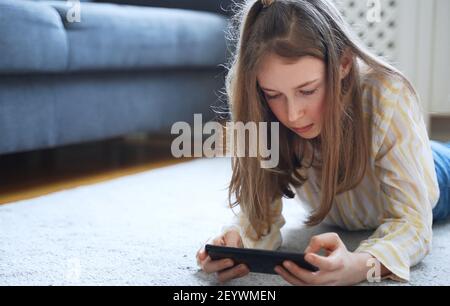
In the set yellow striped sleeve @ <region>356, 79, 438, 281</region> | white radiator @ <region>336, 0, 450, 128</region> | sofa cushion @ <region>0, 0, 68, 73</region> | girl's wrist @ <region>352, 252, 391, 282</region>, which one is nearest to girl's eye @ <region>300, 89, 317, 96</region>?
yellow striped sleeve @ <region>356, 79, 438, 281</region>

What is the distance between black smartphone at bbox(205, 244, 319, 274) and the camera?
0.73 metres

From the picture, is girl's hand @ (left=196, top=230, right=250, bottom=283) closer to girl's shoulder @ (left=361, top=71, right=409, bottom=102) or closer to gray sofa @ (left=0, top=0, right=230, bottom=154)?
girl's shoulder @ (left=361, top=71, right=409, bottom=102)

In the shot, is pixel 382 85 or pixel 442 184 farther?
pixel 442 184

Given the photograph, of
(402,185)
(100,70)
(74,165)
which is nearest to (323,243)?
(402,185)

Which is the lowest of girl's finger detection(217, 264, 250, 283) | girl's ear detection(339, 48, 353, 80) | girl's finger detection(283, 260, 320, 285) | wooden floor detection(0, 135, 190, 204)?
wooden floor detection(0, 135, 190, 204)

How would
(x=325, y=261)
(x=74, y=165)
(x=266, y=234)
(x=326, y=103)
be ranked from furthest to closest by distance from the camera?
(x=74, y=165)
(x=266, y=234)
(x=326, y=103)
(x=325, y=261)

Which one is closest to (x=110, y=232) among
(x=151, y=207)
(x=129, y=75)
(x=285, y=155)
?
(x=151, y=207)

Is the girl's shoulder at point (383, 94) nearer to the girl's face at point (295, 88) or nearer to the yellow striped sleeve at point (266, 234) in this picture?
the girl's face at point (295, 88)

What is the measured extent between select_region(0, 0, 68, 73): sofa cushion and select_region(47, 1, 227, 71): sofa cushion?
5 cm

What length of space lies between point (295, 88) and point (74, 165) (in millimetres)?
1212

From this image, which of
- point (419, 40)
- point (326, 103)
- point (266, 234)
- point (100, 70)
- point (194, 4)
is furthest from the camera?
point (194, 4)

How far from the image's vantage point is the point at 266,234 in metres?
0.96

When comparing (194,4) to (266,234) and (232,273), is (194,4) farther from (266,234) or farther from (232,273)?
(232,273)

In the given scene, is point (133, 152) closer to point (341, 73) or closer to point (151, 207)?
point (151, 207)
